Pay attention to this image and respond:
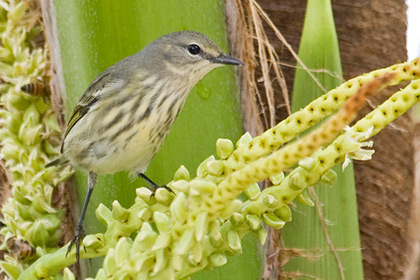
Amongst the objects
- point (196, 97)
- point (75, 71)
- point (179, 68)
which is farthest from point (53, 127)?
point (179, 68)

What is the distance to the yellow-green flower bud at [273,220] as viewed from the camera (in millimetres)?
880

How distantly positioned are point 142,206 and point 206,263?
0.58ft

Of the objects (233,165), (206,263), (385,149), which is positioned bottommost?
(385,149)

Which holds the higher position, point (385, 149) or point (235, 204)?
point (235, 204)

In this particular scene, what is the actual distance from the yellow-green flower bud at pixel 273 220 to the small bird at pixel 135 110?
3.08ft

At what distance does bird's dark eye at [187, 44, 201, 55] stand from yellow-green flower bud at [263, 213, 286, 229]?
959 millimetres

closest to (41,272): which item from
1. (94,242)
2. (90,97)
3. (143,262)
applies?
(94,242)

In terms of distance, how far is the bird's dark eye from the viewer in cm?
183

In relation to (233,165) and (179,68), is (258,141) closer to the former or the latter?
(233,165)

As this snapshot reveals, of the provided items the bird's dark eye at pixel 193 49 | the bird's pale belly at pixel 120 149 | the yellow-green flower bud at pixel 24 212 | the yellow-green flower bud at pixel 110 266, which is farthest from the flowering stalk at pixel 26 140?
the yellow-green flower bud at pixel 110 266

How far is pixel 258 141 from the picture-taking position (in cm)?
88

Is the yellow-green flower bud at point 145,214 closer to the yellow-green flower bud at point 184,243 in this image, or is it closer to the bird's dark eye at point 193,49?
the yellow-green flower bud at point 184,243

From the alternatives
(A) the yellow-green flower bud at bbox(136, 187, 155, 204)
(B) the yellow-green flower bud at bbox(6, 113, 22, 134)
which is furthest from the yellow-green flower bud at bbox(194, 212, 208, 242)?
(B) the yellow-green flower bud at bbox(6, 113, 22, 134)

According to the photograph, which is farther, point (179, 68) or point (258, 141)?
point (179, 68)
